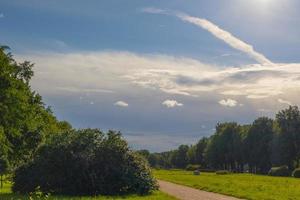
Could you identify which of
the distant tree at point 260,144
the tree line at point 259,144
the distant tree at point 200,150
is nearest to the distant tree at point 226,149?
the tree line at point 259,144

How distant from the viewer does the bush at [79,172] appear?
126 ft

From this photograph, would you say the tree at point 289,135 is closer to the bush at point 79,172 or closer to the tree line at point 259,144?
the tree line at point 259,144

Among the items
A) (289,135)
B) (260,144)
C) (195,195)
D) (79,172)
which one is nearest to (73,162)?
(79,172)

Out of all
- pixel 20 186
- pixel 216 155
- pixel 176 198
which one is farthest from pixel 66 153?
pixel 216 155

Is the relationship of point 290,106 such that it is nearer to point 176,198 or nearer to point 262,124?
point 262,124

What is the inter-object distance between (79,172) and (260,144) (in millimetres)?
89786

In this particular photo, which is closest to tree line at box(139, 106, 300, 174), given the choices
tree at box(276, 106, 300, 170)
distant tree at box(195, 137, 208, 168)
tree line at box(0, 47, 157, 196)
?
tree at box(276, 106, 300, 170)

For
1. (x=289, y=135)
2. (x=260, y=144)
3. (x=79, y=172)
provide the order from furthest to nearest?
(x=260, y=144), (x=289, y=135), (x=79, y=172)

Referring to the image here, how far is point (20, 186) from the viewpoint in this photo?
38.6 metres

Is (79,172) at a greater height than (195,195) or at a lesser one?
greater

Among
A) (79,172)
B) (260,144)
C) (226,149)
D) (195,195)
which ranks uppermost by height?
(260,144)

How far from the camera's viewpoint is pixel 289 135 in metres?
112

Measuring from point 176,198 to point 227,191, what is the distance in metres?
7.23

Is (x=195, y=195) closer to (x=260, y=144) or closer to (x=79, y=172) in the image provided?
(x=79, y=172)
